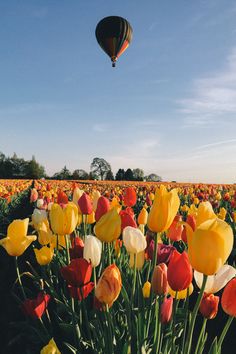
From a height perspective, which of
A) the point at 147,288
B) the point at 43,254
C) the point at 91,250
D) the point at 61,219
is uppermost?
the point at 61,219

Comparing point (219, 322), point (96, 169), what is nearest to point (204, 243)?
point (219, 322)

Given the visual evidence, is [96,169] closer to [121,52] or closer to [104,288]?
[121,52]

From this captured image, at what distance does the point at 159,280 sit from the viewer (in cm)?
152

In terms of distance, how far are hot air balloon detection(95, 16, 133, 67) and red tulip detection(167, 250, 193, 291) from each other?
16.9 metres

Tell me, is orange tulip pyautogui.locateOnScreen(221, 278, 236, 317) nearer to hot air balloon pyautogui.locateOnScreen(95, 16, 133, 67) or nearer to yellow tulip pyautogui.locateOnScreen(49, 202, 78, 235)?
yellow tulip pyautogui.locateOnScreen(49, 202, 78, 235)

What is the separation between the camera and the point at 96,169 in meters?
96.2

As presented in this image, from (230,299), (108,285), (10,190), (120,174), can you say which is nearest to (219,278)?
(230,299)

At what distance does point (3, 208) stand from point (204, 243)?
849 centimetres

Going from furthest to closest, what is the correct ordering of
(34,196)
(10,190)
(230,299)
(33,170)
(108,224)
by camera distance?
(33,170) < (10,190) < (34,196) < (108,224) < (230,299)

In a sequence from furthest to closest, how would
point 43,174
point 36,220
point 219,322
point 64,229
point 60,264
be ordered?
point 43,174 → point 219,322 → point 60,264 → point 36,220 → point 64,229

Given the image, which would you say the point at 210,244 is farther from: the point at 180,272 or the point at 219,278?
the point at 219,278

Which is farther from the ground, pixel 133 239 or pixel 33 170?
pixel 33 170

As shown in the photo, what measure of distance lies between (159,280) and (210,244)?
459 mm

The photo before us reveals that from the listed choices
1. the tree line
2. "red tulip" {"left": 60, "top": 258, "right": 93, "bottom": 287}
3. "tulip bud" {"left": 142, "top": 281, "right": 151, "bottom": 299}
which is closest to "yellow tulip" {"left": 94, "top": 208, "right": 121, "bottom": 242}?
"red tulip" {"left": 60, "top": 258, "right": 93, "bottom": 287}
